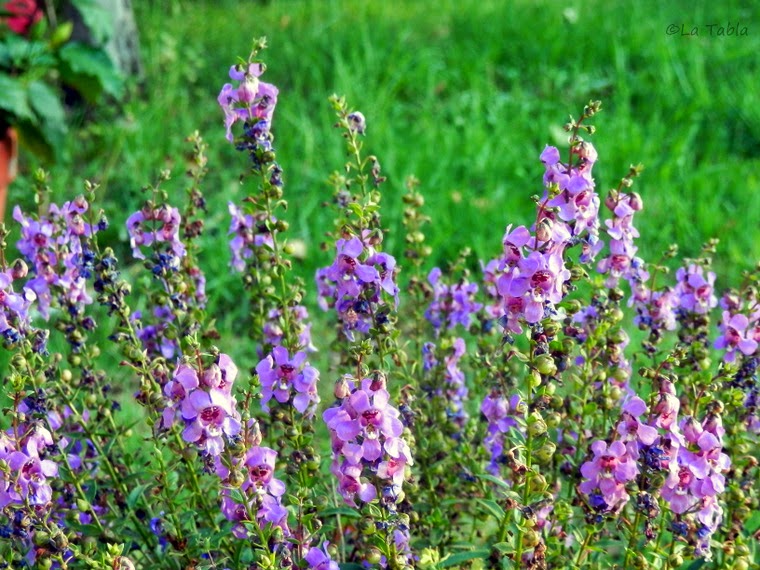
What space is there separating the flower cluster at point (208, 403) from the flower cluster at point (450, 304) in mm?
904

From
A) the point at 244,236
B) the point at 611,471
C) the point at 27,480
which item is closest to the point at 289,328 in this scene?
the point at 244,236

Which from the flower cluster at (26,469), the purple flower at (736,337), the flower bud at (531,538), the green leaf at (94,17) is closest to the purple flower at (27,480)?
the flower cluster at (26,469)

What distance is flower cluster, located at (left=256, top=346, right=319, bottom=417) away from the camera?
6.54 ft

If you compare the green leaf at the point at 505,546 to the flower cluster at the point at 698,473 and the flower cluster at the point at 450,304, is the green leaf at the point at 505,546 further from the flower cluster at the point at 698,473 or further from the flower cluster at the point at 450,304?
the flower cluster at the point at 450,304

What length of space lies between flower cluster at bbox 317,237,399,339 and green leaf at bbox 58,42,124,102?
2810 mm

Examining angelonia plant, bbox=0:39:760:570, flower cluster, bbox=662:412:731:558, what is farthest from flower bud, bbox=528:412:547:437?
flower cluster, bbox=662:412:731:558

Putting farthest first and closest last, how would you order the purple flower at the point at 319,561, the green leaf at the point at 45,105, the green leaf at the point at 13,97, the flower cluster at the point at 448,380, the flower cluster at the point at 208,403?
1. the green leaf at the point at 45,105
2. the green leaf at the point at 13,97
3. the flower cluster at the point at 448,380
4. the purple flower at the point at 319,561
5. the flower cluster at the point at 208,403

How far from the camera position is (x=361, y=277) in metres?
1.97

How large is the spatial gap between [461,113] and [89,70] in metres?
2.00

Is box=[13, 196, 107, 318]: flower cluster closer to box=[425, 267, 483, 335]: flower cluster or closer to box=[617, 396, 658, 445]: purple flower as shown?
box=[425, 267, 483, 335]: flower cluster

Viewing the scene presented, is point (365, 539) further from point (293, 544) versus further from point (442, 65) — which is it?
point (442, 65)

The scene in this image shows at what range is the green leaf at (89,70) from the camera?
4.55 meters

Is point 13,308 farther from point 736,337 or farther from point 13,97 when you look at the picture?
point 13,97

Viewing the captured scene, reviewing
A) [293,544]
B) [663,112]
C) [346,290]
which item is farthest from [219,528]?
[663,112]
